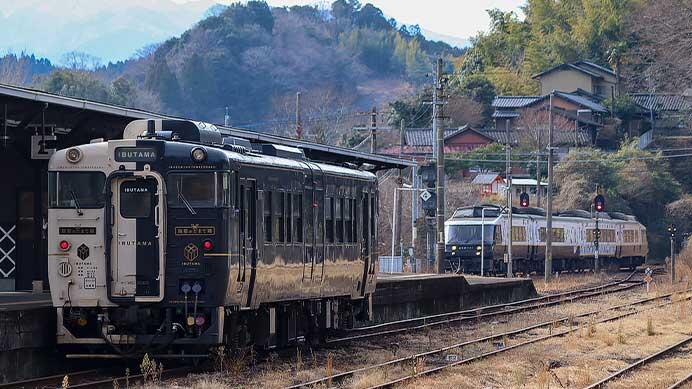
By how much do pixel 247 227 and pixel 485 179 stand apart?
182ft

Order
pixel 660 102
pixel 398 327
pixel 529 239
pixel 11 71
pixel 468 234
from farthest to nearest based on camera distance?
pixel 11 71 → pixel 660 102 → pixel 529 239 → pixel 468 234 → pixel 398 327

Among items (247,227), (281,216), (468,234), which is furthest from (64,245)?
(468,234)

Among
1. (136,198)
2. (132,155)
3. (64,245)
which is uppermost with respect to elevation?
(132,155)

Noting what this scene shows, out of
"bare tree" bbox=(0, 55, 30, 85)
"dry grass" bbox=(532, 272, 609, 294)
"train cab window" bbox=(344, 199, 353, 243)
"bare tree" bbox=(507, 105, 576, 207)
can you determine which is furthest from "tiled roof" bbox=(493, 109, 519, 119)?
"train cab window" bbox=(344, 199, 353, 243)

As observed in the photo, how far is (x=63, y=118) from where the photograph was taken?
18609 millimetres

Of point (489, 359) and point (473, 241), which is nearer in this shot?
point (489, 359)

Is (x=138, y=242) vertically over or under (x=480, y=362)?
over

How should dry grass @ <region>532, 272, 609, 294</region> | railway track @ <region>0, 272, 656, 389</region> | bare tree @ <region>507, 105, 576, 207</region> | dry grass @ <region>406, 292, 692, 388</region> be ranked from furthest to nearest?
bare tree @ <region>507, 105, 576, 207</region>, dry grass @ <region>532, 272, 609, 294</region>, dry grass @ <region>406, 292, 692, 388</region>, railway track @ <region>0, 272, 656, 389</region>

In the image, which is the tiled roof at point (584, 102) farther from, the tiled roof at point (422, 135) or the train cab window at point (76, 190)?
the train cab window at point (76, 190)

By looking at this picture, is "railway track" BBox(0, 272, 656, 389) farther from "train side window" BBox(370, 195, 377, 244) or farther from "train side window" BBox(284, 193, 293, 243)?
"train side window" BBox(284, 193, 293, 243)

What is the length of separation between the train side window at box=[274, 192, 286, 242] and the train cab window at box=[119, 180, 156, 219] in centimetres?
232

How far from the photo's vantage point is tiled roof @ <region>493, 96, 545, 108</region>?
81062 mm

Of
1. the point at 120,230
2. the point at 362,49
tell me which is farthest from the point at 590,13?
the point at 120,230

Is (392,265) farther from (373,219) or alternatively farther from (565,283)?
(373,219)
